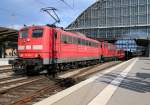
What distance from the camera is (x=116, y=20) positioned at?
98562mm

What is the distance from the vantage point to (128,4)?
9675cm

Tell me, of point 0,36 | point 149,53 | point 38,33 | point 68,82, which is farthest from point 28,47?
point 149,53

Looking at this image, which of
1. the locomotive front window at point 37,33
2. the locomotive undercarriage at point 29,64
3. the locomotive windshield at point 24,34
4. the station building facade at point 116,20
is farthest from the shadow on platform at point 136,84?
the station building facade at point 116,20

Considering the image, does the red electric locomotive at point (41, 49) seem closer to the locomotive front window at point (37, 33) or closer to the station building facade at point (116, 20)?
the locomotive front window at point (37, 33)

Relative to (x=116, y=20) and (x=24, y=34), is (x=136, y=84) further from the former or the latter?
(x=116, y=20)

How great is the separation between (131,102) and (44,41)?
35.6ft

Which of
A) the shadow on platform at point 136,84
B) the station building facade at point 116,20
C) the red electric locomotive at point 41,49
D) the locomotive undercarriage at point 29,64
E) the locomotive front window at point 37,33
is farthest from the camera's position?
the station building facade at point 116,20

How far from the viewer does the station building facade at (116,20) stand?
313 ft

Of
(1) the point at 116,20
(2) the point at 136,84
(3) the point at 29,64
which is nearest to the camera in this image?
(2) the point at 136,84

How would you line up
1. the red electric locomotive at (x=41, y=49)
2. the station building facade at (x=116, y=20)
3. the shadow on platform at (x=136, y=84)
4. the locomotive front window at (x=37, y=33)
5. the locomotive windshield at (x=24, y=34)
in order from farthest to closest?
the station building facade at (x=116, y=20) → the locomotive windshield at (x=24, y=34) → the locomotive front window at (x=37, y=33) → the red electric locomotive at (x=41, y=49) → the shadow on platform at (x=136, y=84)

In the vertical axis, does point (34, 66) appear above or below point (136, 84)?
above

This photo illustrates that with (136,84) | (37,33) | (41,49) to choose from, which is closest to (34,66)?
(41,49)

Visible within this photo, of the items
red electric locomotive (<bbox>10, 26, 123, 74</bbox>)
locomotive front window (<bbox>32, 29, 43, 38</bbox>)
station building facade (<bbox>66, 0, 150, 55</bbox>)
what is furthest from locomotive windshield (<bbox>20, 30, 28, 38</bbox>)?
Result: station building facade (<bbox>66, 0, 150, 55</bbox>)

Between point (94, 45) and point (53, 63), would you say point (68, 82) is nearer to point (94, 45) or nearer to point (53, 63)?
point (53, 63)
